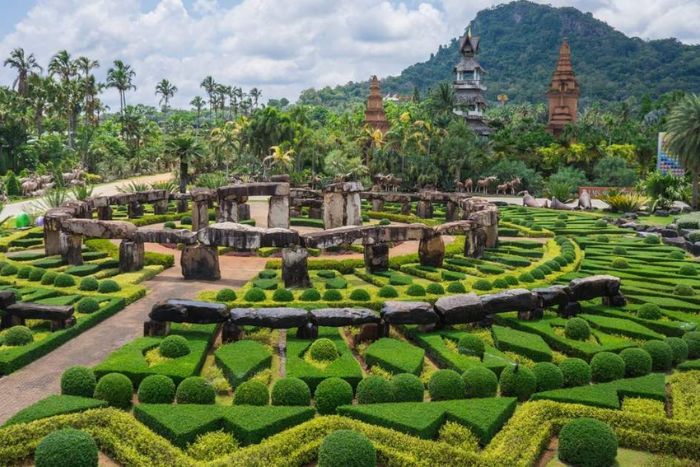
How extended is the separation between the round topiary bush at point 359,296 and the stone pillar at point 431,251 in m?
8.96

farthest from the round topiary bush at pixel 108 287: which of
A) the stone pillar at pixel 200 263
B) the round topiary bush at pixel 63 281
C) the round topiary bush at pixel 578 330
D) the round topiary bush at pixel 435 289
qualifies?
the round topiary bush at pixel 578 330

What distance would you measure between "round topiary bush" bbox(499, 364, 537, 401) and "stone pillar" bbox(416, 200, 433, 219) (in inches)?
1523

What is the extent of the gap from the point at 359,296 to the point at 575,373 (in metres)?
10.8

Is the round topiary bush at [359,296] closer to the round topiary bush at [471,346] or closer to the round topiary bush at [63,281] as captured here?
the round topiary bush at [471,346]

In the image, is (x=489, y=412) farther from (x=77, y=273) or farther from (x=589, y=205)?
(x=589, y=205)

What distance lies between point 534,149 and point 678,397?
→ 7593 centimetres

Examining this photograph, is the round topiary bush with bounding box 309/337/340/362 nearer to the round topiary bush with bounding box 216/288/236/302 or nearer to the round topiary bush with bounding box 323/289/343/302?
the round topiary bush with bounding box 323/289/343/302

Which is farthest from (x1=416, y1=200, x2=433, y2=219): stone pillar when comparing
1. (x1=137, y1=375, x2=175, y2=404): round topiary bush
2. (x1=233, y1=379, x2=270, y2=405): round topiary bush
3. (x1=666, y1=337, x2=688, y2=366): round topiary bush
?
(x1=137, y1=375, x2=175, y2=404): round topiary bush

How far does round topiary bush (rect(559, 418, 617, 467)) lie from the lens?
16250 mm

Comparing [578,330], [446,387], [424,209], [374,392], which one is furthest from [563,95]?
[374,392]

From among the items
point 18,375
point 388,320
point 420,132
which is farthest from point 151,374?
point 420,132

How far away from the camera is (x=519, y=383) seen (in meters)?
20.1

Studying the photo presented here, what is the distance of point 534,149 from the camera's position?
9231 centimetres

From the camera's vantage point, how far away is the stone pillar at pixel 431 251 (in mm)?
37219
